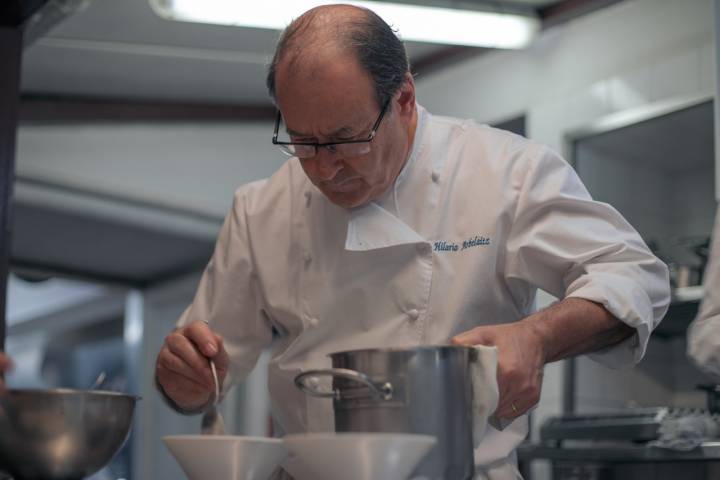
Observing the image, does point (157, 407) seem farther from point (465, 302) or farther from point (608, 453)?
point (465, 302)

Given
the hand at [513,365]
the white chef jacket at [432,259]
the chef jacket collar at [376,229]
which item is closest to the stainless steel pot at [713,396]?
the white chef jacket at [432,259]

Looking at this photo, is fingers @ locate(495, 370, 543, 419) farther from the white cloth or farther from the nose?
the nose

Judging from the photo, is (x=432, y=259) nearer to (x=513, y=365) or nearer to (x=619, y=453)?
(x=513, y=365)

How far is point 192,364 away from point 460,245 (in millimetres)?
548

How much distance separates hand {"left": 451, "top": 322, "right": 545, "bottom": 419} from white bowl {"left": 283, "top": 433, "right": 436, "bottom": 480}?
0.23 metres

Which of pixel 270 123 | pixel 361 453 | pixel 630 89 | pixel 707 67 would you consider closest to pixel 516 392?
pixel 361 453

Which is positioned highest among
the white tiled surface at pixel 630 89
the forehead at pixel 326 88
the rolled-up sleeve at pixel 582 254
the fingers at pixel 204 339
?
the white tiled surface at pixel 630 89

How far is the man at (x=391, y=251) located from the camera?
178cm

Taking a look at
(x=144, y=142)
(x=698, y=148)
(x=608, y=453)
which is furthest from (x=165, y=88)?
(x=608, y=453)

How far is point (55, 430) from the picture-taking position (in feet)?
4.91

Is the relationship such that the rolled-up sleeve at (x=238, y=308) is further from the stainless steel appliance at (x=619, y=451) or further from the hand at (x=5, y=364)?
the stainless steel appliance at (x=619, y=451)

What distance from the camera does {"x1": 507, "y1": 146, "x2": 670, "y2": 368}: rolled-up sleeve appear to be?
1.76 m

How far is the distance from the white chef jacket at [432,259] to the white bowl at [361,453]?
1.84 feet

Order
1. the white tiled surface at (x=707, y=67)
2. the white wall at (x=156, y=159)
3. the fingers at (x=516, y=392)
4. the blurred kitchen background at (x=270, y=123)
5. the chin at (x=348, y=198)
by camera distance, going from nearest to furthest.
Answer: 1. the fingers at (x=516, y=392)
2. the chin at (x=348, y=198)
3. the white tiled surface at (x=707, y=67)
4. the blurred kitchen background at (x=270, y=123)
5. the white wall at (x=156, y=159)
